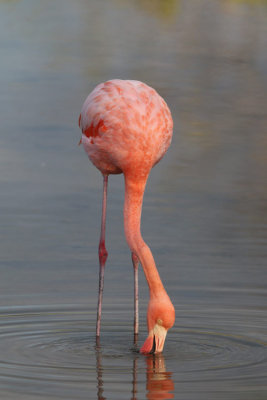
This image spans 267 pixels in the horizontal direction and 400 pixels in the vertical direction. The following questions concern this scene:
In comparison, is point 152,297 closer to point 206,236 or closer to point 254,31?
point 206,236

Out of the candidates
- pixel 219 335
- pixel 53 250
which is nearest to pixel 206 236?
pixel 53 250

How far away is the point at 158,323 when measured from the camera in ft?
20.8

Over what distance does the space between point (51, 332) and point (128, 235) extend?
850mm

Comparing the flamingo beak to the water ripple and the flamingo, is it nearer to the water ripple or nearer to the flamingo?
the water ripple

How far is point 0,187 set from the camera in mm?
12344

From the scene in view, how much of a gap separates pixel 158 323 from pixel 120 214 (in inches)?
176

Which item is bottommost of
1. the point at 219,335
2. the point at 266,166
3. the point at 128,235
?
the point at 266,166

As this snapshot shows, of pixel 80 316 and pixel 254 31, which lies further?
pixel 254 31

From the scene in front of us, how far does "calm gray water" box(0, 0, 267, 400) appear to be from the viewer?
6.01 meters

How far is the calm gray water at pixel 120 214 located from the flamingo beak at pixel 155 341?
70 mm

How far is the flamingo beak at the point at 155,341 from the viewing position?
6359 mm

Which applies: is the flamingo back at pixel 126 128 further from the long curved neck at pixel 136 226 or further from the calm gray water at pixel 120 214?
the calm gray water at pixel 120 214

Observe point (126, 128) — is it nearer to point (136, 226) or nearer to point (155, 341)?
point (136, 226)

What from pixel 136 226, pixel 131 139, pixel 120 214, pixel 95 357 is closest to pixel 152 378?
pixel 95 357
